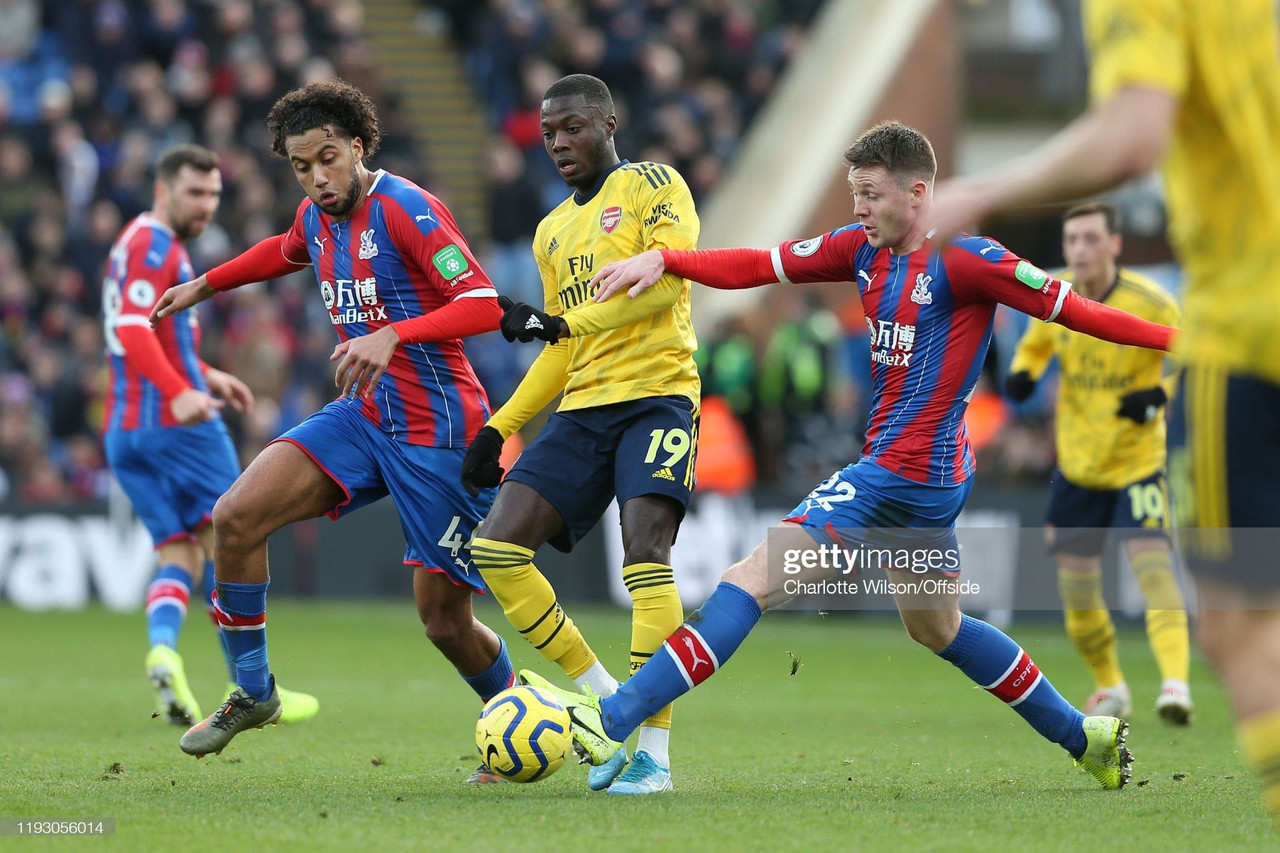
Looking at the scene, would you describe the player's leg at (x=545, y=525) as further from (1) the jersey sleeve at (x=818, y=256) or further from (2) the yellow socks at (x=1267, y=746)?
(2) the yellow socks at (x=1267, y=746)

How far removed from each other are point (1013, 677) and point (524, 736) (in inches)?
68.5

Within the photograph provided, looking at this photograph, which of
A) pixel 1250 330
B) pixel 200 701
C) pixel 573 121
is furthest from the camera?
pixel 200 701

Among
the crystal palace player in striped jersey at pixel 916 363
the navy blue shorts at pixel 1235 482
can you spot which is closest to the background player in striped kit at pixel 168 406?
the crystal palace player in striped jersey at pixel 916 363

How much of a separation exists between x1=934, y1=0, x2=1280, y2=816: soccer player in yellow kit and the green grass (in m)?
1.38

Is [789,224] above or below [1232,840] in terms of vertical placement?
above

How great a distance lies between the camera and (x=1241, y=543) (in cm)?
336

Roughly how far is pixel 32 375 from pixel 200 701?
8.71 m

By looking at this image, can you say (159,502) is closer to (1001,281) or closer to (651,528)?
(651,528)

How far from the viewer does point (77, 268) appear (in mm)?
16641

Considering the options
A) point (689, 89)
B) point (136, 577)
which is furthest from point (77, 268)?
point (689, 89)

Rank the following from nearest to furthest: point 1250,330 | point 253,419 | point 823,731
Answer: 1. point 1250,330
2. point 823,731
3. point 253,419

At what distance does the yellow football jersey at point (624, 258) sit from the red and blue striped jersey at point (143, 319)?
2977mm

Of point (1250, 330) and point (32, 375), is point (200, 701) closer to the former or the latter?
point (1250, 330)

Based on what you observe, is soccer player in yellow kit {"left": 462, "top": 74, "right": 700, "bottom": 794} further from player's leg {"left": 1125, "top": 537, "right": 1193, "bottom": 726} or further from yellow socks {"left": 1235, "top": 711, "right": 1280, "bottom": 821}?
player's leg {"left": 1125, "top": 537, "right": 1193, "bottom": 726}
